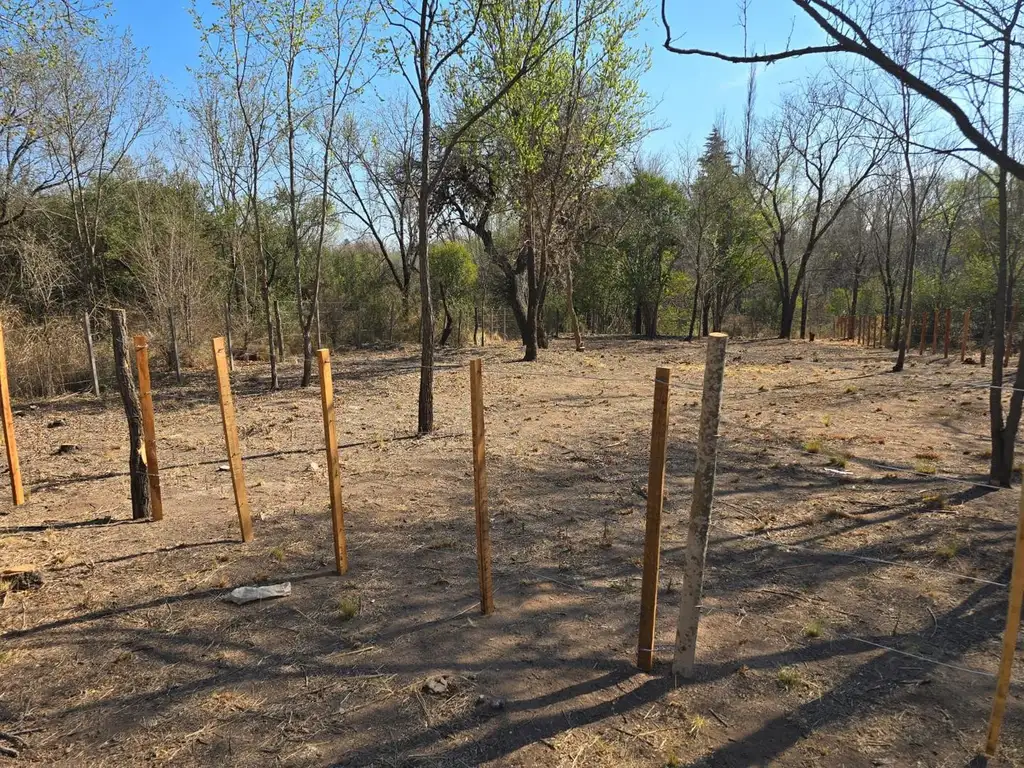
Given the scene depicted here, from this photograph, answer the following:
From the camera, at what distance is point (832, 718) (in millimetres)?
2715

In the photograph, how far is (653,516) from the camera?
2.91 metres

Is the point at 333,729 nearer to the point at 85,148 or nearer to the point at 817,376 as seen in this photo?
the point at 85,148

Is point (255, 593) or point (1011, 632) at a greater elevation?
point (1011, 632)

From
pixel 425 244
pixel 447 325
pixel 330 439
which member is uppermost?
pixel 425 244

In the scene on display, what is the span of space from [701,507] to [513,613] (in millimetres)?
1454

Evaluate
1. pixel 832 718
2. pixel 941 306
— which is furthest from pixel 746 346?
pixel 832 718

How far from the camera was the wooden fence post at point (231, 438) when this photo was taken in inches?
171

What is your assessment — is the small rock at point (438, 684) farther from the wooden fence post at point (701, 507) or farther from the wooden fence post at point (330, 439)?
the wooden fence post at point (330, 439)

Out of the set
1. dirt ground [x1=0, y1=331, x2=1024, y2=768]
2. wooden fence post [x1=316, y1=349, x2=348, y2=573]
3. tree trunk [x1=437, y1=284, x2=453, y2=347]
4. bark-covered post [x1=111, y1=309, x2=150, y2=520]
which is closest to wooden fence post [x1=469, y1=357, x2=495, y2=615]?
dirt ground [x1=0, y1=331, x2=1024, y2=768]

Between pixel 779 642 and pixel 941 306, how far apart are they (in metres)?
26.0

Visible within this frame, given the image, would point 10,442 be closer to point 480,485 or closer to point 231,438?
point 231,438

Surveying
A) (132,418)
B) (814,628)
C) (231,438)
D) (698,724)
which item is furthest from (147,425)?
(814,628)

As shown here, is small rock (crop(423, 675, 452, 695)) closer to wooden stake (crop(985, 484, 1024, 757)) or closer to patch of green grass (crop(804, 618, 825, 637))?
patch of green grass (crop(804, 618, 825, 637))

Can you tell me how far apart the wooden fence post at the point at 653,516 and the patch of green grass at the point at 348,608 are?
5.57 feet
